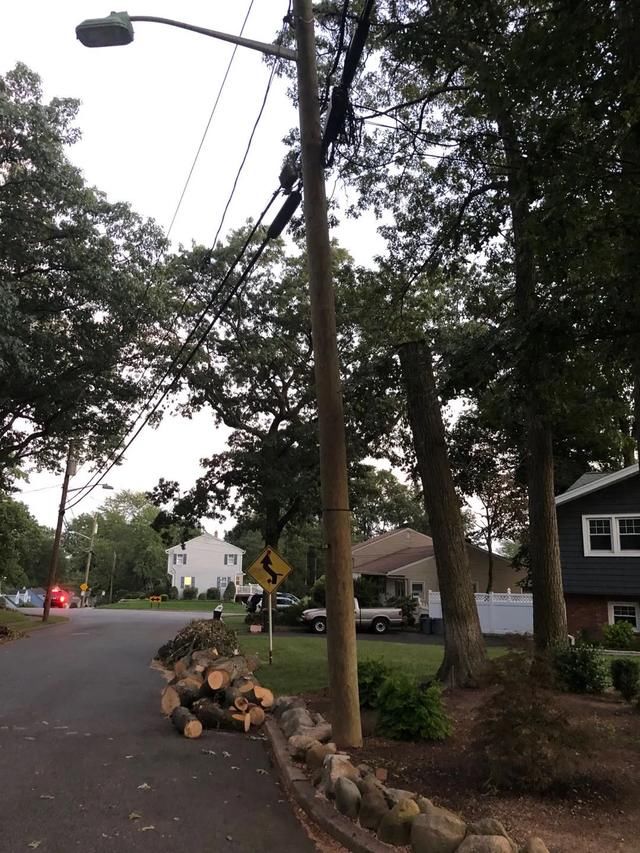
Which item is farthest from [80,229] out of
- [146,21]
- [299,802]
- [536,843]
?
[536,843]

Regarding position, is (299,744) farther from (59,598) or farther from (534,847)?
(59,598)

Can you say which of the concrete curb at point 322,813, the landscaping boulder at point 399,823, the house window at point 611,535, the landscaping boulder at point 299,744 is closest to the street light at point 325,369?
the landscaping boulder at point 299,744

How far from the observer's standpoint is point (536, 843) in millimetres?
4145

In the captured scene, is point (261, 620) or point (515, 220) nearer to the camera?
point (515, 220)

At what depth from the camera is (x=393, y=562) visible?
41.2m

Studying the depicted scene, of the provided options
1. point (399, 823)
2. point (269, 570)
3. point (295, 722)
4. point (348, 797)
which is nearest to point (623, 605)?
point (269, 570)

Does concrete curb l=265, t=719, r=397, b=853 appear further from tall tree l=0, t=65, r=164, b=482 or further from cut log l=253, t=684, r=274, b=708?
tall tree l=0, t=65, r=164, b=482


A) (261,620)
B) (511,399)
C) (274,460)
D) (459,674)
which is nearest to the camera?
(511,399)

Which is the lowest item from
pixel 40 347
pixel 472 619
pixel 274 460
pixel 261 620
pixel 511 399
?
pixel 261 620

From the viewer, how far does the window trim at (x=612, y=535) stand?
906 inches

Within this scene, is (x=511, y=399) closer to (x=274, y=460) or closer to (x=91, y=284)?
(x=91, y=284)

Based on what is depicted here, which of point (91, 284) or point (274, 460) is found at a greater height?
point (91, 284)

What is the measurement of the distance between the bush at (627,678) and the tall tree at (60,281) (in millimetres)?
14640

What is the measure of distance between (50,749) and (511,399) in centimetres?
650
